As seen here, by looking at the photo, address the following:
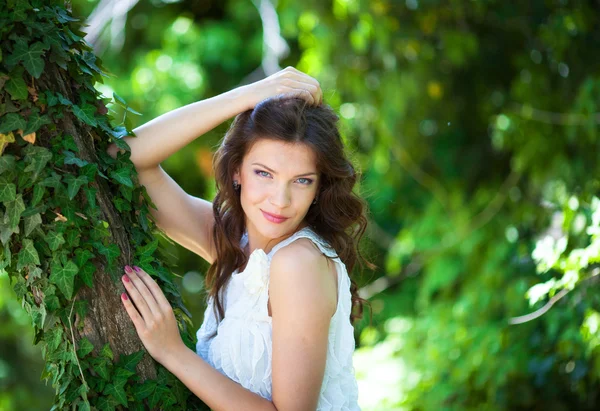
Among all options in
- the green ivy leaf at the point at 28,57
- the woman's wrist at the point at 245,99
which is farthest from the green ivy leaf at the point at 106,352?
the woman's wrist at the point at 245,99

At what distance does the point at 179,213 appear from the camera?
7.75 ft

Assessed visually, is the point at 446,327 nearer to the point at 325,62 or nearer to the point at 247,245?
the point at 325,62

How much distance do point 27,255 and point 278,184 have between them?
70cm

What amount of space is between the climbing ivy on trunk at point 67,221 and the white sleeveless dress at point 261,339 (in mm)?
221

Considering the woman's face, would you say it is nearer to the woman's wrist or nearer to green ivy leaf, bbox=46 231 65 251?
the woman's wrist

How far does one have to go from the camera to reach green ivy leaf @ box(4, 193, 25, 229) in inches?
68.1

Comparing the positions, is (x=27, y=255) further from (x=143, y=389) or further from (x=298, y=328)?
(x=298, y=328)

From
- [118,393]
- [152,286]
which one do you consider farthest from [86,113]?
[118,393]

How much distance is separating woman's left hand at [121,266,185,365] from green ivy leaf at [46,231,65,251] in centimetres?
19

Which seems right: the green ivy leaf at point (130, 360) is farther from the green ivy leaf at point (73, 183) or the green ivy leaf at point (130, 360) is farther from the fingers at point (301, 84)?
the fingers at point (301, 84)

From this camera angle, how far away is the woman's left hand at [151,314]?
1863 millimetres

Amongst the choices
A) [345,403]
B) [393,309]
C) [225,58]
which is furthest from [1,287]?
[345,403]

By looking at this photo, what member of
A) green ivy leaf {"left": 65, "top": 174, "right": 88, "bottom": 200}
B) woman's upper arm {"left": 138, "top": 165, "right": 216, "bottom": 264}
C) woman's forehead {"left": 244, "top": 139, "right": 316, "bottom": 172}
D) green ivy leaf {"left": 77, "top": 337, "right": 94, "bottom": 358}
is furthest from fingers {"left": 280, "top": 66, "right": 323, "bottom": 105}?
green ivy leaf {"left": 77, "top": 337, "right": 94, "bottom": 358}

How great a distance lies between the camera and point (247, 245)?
2391 millimetres
